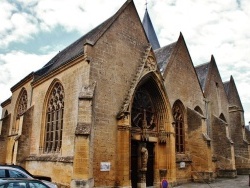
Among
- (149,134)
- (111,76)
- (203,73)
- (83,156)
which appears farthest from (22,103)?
(203,73)

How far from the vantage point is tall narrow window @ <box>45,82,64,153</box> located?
1297 centimetres

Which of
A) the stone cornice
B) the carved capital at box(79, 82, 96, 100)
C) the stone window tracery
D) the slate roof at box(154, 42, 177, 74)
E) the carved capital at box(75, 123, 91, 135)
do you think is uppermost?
the slate roof at box(154, 42, 177, 74)

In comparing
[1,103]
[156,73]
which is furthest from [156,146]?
[1,103]

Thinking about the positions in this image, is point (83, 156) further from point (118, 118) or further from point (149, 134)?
point (149, 134)

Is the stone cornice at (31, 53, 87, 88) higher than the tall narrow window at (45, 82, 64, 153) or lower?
higher

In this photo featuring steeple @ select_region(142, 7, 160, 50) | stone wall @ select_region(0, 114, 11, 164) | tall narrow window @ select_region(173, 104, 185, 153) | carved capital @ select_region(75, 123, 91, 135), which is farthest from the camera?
steeple @ select_region(142, 7, 160, 50)

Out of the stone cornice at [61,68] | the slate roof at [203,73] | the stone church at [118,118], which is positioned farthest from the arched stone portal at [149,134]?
the slate roof at [203,73]

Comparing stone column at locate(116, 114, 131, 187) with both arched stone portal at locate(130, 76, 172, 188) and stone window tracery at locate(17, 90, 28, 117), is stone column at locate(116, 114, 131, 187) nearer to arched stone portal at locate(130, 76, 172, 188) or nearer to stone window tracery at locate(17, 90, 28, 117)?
arched stone portal at locate(130, 76, 172, 188)

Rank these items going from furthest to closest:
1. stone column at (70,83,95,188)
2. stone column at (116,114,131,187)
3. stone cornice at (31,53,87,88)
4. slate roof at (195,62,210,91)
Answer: slate roof at (195,62,210,91) < stone cornice at (31,53,87,88) < stone column at (116,114,131,187) < stone column at (70,83,95,188)

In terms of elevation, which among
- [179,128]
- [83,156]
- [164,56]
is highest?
[164,56]

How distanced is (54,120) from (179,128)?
809 cm

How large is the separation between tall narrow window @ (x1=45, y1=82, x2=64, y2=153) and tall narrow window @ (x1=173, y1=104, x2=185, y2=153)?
24.5 feet

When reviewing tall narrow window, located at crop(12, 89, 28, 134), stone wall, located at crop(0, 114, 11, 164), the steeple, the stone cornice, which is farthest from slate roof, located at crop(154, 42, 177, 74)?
stone wall, located at crop(0, 114, 11, 164)

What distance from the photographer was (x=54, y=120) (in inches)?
537
